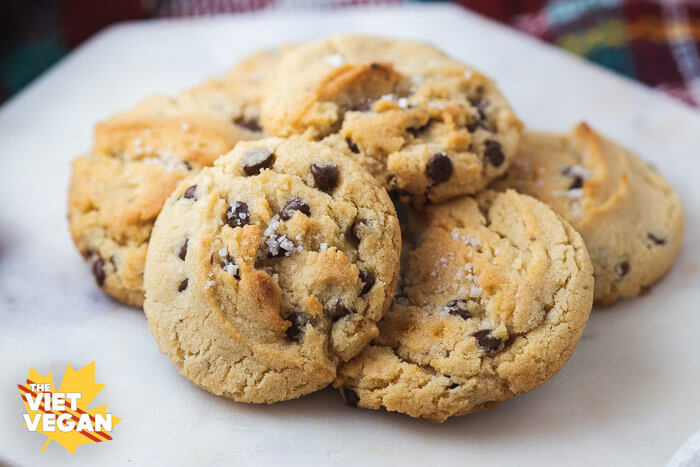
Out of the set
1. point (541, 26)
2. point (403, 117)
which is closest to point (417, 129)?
point (403, 117)

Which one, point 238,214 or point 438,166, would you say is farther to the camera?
point 438,166

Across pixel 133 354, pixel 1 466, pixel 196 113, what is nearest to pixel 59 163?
pixel 196 113

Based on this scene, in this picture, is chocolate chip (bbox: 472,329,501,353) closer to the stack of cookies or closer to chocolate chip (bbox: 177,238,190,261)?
→ the stack of cookies

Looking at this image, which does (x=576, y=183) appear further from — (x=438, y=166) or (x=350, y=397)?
(x=350, y=397)

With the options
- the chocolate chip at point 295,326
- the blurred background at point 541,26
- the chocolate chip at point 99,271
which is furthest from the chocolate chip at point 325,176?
the blurred background at point 541,26

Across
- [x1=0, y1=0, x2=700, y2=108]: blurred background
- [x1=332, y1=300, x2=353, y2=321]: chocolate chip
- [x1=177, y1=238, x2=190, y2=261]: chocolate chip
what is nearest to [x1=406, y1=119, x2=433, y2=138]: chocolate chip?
[x1=332, y1=300, x2=353, y2=321]: chocolate chip

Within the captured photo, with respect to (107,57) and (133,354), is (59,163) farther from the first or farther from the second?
(133,354)
